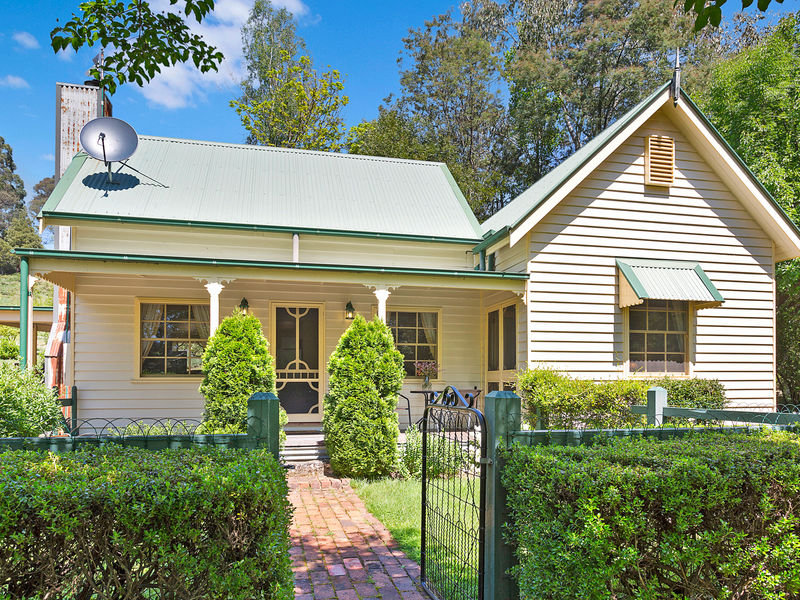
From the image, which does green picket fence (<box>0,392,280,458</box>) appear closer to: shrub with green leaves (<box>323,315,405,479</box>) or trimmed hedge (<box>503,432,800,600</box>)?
trimmed hedge (<box>503,432,800,600</box>)

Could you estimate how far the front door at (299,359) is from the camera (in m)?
11.0

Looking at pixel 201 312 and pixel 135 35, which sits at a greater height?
pixel 135 35

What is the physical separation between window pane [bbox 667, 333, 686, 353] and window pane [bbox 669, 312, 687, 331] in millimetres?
112

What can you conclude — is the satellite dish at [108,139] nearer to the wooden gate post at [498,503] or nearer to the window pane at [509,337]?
the window pane at [509,337]

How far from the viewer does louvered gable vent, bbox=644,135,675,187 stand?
420 inches

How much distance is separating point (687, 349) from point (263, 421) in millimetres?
9696

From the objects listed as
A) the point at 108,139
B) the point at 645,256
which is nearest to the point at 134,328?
the point at 108,139

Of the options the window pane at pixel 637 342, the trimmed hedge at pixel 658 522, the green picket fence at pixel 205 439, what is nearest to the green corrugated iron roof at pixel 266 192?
the window pane at pixel 637 342

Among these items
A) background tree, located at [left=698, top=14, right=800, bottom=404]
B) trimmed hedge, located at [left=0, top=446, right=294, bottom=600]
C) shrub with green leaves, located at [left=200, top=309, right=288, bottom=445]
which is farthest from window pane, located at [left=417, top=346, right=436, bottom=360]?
background tree, located at [left=698, top=14, right=800, bottom=404]

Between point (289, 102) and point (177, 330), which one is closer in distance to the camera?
point (177, 330)

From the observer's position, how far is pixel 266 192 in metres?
12.0

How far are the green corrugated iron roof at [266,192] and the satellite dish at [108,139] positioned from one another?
0.46 meters

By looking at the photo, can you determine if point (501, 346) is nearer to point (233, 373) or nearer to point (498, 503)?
point (233, 373)

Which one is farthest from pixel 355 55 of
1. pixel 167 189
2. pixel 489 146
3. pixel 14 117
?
pixel 14 117
